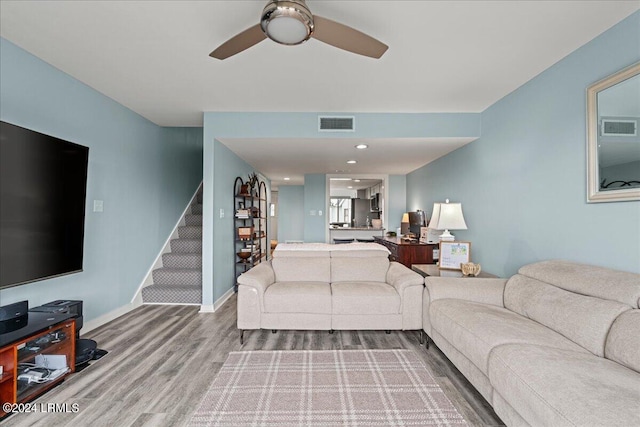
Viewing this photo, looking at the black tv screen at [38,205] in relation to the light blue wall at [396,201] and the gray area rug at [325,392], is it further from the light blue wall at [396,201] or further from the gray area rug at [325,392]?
the light blue wall at [396,201]

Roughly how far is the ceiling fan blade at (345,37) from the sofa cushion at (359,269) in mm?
2247

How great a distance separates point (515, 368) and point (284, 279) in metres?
2.39

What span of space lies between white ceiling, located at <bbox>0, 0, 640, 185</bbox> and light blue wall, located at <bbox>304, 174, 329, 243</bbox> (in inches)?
145

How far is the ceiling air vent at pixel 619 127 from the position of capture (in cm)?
186

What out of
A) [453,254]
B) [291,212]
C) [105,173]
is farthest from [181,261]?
[291,212]

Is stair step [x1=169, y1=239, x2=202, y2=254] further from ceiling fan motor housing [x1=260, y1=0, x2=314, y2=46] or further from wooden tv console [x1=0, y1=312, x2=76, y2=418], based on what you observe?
ceiling fan motor housing [x1=260, y1=0, x2=314, y2=46]

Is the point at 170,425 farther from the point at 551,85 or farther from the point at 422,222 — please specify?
the point at 422,222

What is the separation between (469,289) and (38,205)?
3.41 meters

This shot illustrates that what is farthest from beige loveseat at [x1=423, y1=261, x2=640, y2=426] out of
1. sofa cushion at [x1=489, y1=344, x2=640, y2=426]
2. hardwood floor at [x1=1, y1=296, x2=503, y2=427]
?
hardwood floor at [x1=1, y1=296, x2=503, y2=427]

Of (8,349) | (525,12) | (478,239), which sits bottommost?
(8,349)

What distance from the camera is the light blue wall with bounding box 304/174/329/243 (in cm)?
732

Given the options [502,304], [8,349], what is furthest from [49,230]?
[502,304]

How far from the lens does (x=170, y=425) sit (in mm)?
1695

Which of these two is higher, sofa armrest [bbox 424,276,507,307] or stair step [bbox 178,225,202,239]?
stair step [bbox 178,225,202,239]
